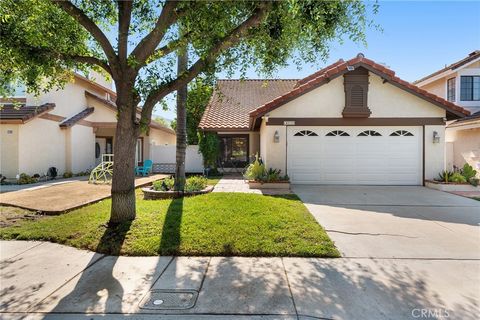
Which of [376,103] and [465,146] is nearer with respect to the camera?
[376,103]

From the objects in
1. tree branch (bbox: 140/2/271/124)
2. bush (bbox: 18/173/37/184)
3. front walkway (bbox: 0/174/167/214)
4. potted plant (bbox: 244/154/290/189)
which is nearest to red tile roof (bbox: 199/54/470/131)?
tree branch (bbox: 140/2/271/124)

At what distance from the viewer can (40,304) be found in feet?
11.5

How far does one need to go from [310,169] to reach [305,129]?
1807 millimetres

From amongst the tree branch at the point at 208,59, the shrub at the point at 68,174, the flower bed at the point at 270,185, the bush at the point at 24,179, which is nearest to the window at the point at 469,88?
the flower bed at the point at 270,185

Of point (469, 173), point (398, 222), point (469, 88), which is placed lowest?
point (398, 222)

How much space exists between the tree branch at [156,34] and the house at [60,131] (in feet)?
29.0

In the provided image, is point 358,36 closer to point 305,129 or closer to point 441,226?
point 441,226

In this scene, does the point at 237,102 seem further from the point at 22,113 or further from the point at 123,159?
the point at 123,159

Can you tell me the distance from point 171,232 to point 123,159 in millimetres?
1940

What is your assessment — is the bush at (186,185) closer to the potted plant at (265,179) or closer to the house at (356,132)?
the potted plant at (265,179)

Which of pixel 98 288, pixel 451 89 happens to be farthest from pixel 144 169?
pixel 451 89

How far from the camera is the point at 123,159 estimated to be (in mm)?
6227

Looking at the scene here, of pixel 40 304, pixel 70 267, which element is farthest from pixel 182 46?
pixel 40 304

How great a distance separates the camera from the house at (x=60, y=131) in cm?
1392
